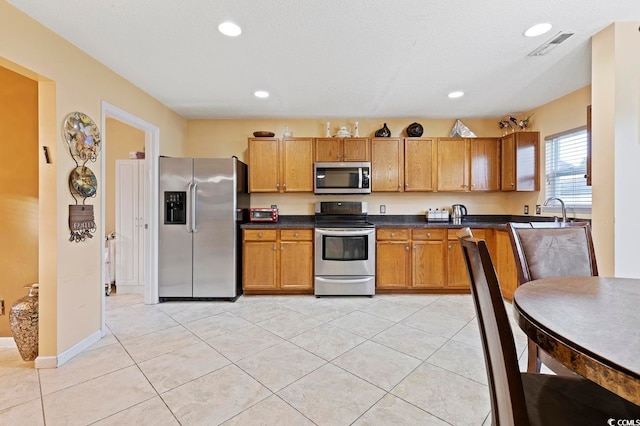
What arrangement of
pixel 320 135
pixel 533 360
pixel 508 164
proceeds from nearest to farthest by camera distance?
1. pixel 533 360
2. pixel 508 164
3. pixel 320 135

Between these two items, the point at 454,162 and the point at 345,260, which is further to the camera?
the point at 454,162

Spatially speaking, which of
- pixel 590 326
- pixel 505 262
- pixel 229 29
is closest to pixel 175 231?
pixel 229 29

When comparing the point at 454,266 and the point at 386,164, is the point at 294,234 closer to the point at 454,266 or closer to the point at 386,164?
the point at 386,164

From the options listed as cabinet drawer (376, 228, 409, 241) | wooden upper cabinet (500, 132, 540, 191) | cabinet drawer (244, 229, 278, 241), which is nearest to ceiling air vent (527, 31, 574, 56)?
wooden upper cabinet (500, 132, 540, 191)

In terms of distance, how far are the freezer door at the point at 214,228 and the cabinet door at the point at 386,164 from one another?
1.89 m

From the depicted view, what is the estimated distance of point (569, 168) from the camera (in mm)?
3162

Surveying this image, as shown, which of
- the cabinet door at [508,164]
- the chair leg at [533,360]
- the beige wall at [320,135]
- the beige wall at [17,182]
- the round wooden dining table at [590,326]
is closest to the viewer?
the round wooden dining table at [590,326]

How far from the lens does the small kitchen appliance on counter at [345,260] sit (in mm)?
3496

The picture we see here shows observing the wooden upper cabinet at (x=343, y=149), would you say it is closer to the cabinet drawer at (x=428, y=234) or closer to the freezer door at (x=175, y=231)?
the cabinet drawer at (x=428, y=234)

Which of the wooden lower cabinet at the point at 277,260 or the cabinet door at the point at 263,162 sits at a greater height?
the cabinet door at the point at 263,162

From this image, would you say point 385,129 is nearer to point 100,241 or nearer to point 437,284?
point 437,284

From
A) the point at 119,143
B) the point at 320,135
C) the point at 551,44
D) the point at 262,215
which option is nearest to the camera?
the point at 551,44

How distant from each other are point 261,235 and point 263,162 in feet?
3.41

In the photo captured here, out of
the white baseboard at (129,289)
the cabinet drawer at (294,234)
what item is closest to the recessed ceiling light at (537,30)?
the cabinet drawer at (294,234)
